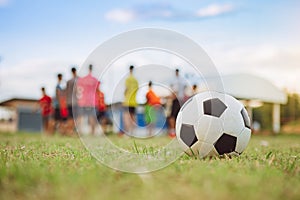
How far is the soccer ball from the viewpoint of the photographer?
13.3 feet

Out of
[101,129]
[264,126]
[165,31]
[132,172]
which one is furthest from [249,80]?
[132,172]

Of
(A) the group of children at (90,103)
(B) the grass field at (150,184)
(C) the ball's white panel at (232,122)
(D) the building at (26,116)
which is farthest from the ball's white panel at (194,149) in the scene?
(D) the building at (26,116)

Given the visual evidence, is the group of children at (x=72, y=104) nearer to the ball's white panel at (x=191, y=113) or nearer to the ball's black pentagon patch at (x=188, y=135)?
the ball's white panel at (x=191, y=113)

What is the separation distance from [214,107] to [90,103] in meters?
8.01

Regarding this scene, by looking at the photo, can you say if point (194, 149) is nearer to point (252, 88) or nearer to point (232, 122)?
point (232, 122)

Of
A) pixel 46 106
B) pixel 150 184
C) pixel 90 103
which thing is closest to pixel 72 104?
pixel 90 103

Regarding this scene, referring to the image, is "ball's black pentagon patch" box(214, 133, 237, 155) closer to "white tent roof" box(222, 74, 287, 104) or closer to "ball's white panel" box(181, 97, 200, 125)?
"ball's white panel" box(181, 97, 200, 125)

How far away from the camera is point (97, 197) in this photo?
2.09 metres

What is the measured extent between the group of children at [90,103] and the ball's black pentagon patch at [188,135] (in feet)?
16.5

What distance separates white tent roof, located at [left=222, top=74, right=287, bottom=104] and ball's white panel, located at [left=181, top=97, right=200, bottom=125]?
18.3 metres

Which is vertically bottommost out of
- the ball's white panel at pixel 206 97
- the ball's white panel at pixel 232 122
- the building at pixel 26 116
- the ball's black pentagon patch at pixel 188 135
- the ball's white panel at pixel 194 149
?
the building at pixel 26 116

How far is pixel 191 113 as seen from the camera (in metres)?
4.18

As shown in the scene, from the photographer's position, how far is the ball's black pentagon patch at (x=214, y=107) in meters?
4.05

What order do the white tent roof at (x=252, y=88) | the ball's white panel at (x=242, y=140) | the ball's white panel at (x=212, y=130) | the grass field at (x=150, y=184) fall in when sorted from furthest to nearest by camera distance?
the white tent roof at (x=252, y=88), the ball's white panel at (x=242, y=140), the ball's white panel at (x=212, y=130), the grass field at (x=150, y=184)
